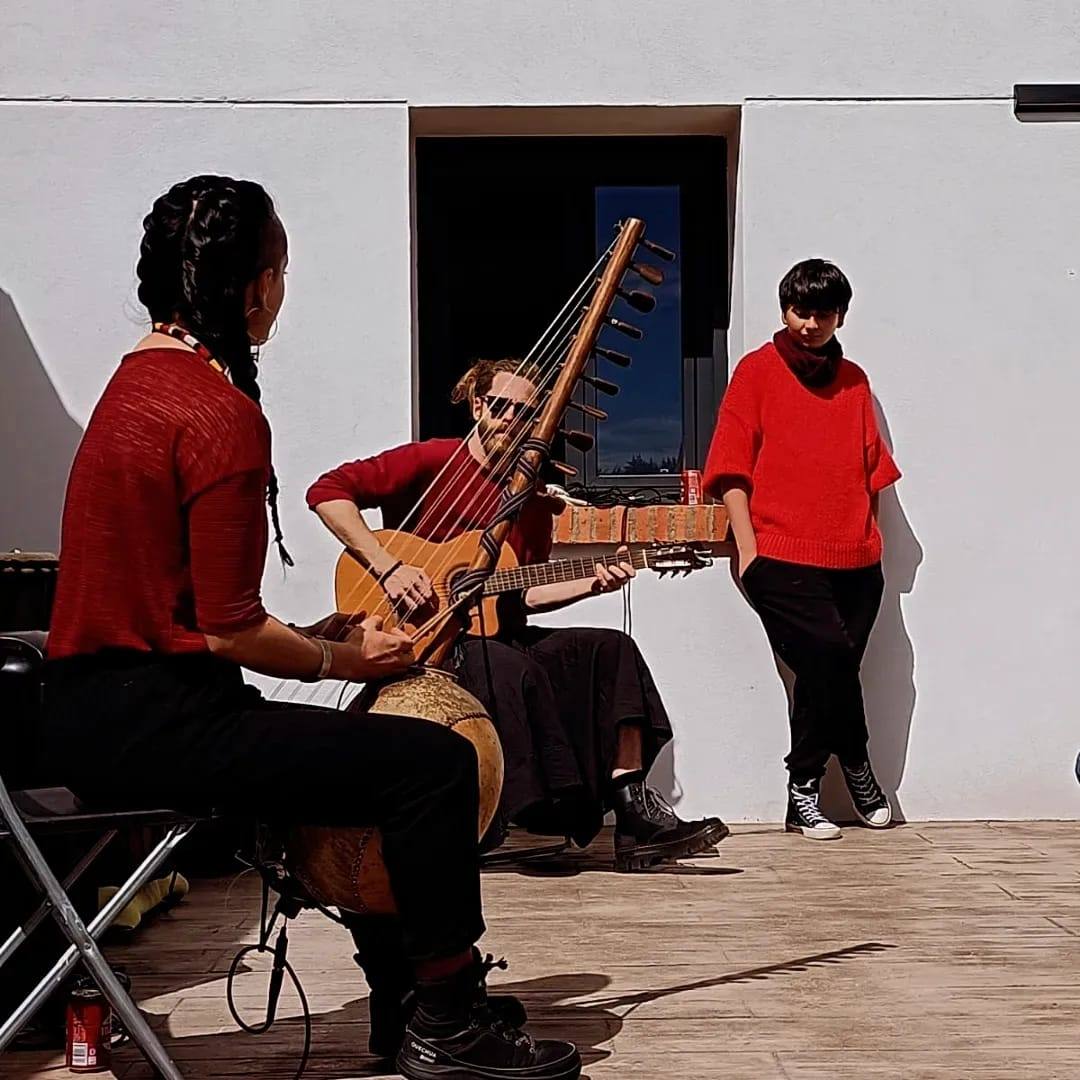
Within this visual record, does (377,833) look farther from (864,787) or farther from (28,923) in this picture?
(864,787)

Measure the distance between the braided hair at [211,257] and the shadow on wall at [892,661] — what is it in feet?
12.3

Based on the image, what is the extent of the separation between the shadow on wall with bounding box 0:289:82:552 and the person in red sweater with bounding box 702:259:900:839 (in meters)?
2.23

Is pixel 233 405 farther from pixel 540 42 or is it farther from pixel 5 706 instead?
pixel 540 42

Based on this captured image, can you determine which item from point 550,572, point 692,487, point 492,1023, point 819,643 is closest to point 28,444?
point 550,572

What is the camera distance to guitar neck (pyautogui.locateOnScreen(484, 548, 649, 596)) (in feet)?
15.5

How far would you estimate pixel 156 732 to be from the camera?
2799 millimetres

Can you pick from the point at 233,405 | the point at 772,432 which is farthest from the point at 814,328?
the point at 233,405

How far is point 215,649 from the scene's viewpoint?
2.81 m

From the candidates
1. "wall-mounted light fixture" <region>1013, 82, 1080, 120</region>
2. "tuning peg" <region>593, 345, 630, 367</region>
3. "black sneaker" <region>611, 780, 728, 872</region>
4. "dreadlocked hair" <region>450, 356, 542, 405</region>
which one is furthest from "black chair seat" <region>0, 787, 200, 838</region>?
"wall-mounted light fixture" <region>1013, 82, 1080, 120</region>

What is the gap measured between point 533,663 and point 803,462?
1.35 metres

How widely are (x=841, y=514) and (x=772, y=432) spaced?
1.19 ft

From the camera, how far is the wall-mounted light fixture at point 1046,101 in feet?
20.5

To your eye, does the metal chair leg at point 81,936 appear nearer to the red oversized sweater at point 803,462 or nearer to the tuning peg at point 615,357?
the tuning peg at point 615,357

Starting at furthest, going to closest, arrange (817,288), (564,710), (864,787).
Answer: (864,787) < (817,288) < (564,710)
